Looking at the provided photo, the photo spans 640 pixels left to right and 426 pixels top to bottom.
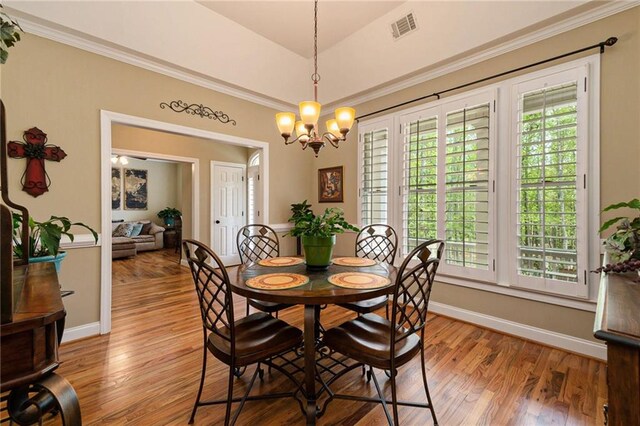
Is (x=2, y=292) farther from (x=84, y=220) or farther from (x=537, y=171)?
(x=537, y=171)

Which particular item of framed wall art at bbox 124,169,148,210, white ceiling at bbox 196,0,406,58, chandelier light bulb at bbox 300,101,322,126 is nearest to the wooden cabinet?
chandelier light bulb at bbox 300,101,322,126

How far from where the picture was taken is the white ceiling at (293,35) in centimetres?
243

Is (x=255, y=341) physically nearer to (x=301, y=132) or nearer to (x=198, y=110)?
(x=301, y=132)

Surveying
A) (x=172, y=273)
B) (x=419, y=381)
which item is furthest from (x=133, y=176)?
(x=419, y=381)

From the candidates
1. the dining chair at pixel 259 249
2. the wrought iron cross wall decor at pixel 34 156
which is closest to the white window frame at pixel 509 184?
the dining chair at pixel 259 249

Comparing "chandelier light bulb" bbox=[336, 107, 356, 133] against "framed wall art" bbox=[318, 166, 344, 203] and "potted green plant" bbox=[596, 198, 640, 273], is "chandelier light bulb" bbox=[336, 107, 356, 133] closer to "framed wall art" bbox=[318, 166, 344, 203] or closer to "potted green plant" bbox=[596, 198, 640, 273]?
"potted green plant" bbox=[596, 198, 640, 273]

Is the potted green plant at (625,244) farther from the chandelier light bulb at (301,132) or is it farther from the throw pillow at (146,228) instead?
the throw pillow at (146,228)

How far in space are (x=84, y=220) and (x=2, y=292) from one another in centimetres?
248

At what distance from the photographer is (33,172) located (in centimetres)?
240

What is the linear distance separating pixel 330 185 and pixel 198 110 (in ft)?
6.92

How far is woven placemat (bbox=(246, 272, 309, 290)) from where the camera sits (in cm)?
162

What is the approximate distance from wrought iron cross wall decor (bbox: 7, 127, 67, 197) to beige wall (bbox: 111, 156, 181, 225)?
6.67 m

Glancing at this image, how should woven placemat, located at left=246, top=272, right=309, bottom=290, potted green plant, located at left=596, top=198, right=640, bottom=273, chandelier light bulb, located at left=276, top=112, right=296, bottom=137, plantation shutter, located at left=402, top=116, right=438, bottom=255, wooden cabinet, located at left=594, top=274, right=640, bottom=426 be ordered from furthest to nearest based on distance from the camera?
plantation shutter, located at left=402, top=116, right=438, bottom=255, chandelier light bulb, located at left=276, top=112, right=296, bottom=137, woven placemat, located at left=246, top=272, right=309, bottom=290, potted green plant, located at left=596, top=198, right=640, bottom=273, wooden cabinet, located at left=594, top=274, right=640, bottom=426

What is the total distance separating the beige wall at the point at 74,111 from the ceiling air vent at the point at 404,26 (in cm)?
260
